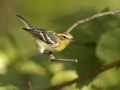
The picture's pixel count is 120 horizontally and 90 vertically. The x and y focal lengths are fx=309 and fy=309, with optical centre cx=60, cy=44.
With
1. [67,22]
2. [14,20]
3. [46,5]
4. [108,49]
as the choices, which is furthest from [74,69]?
→ [14,20]

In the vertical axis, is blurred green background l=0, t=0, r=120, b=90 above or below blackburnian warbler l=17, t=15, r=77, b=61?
below

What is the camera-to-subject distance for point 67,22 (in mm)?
1990

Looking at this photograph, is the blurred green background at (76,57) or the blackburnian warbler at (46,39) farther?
the blackburnian warbler at (46,39)

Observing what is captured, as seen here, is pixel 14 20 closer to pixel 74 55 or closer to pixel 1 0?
pixel 1 0

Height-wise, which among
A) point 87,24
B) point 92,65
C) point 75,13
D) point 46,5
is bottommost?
point 92,65

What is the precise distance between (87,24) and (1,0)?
1.99m

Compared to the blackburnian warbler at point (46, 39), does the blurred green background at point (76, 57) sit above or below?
below

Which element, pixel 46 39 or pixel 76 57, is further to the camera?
pixel 46 39

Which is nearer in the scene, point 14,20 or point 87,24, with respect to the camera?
point 87,24

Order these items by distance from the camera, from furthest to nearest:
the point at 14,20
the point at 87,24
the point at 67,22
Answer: the point at 14,20 → the point at 67,22 → the point at 87,24

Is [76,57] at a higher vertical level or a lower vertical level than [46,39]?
lower

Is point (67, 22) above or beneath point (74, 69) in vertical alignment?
above

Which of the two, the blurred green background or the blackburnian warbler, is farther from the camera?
the blackburnian warbler

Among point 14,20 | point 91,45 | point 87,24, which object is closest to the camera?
point 91,45
